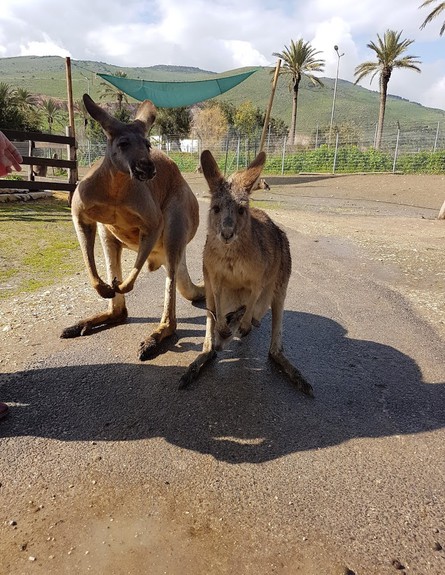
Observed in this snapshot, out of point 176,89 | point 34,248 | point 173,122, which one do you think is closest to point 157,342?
point 34,248

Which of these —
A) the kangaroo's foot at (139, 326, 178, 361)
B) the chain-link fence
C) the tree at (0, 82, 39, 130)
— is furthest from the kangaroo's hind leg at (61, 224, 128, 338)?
the tree at (0, 82, 39, 130)

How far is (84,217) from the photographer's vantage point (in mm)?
3006

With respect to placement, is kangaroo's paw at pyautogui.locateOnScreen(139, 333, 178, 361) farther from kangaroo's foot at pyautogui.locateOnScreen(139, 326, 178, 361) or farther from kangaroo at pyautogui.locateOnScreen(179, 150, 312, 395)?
kangaroo at pyautogui.locateOnScreen(179, 150, 312, 395)

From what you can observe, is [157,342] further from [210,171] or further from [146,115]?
[146,115]

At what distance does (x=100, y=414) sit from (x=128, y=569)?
995 millimetres

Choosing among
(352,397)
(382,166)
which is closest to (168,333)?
(352,397)

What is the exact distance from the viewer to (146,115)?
315 cm

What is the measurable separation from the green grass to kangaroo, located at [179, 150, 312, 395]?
2.27m

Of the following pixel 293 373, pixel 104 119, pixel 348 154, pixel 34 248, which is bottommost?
pixel 34 248

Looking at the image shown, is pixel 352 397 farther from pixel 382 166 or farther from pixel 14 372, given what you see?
pixel 382 166

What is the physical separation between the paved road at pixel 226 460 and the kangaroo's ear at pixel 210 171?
1140 millimetres

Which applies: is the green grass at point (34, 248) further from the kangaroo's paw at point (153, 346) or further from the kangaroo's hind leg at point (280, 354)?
the kangaroo's hind leg at point (280, 354)

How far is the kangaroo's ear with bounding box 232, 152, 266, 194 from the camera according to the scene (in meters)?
2.76

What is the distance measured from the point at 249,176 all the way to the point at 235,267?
0.57 metres
